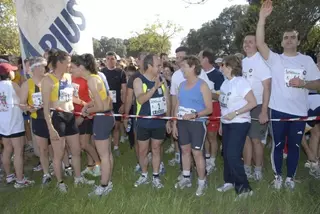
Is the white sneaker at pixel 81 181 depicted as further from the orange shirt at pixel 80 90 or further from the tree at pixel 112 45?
the tree at pixel 112 45

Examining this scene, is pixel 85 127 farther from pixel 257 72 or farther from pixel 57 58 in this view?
pixel 257 72

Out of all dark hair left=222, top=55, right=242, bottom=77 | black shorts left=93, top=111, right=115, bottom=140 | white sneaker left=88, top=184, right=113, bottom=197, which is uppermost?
dark hair left=222, top=55, right=242, bottom=77

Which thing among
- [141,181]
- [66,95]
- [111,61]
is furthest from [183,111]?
[111,61]

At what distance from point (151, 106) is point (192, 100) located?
2.00ft

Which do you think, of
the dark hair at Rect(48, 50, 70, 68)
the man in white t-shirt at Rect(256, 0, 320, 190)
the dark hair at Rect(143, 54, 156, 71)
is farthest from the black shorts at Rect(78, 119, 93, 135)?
the man in white t-shirt at Rect(256, 0, 320, 190)

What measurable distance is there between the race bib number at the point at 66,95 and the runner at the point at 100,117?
328mm

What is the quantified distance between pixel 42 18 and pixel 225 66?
362 cm

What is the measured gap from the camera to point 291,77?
15.2 feet

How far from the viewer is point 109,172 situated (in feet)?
15.7

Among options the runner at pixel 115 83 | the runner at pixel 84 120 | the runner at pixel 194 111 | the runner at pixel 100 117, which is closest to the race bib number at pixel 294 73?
the runner at pixel 194 111

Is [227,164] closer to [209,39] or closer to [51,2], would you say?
[51,2]

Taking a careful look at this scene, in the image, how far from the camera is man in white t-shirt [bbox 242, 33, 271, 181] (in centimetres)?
493

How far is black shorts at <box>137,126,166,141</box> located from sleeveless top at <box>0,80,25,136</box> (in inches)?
74.7

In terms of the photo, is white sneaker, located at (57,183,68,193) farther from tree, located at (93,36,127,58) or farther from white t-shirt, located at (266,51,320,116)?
tree, located at (93,36,127,58)
